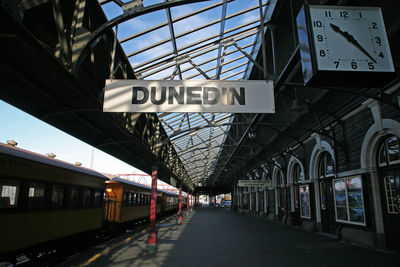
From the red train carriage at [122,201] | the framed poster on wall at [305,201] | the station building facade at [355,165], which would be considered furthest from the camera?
the framed poster on wall at [305,201]

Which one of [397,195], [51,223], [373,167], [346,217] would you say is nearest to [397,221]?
[397,195]

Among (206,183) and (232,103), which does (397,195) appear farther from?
(206,183)

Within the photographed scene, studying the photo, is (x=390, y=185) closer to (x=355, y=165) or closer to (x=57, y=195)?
(x=355, y=165)

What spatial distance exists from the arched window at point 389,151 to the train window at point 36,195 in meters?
9.55

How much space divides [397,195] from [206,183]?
171ft

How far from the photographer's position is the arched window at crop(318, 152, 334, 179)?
11.3m

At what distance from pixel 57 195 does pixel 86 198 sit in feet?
6.55

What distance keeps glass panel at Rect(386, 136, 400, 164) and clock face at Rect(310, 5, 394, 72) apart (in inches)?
203

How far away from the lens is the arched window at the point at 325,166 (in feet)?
37.1

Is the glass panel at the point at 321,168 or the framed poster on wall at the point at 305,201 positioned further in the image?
the framed poster on wall at the point at 305,201

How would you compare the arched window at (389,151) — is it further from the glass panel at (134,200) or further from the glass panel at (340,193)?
the glass panel at (134,200)

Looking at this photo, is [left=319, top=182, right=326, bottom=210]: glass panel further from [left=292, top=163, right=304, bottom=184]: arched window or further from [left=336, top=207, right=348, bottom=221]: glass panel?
[left=292, top=163, right=304, bottom=184]: arched window

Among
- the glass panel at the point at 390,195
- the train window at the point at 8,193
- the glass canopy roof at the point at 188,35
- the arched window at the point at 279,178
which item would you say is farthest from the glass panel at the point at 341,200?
the train window at the point at 8,193

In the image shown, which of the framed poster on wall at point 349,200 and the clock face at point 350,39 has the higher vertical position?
the clock face at point 350,39
